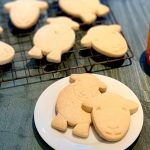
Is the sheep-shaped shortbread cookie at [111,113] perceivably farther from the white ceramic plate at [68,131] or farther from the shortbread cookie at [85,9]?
the shortbread cookie at [85,9]

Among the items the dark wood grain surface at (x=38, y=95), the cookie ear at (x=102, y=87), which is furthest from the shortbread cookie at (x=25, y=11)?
the cookie ear at (x=102, y=87)

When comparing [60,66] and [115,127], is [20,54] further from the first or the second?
[115,127]

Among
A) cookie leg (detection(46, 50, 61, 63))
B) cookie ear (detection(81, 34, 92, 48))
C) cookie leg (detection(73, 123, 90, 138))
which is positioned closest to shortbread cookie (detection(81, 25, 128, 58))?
cookie ear (detection(81, 34, 92, 48))

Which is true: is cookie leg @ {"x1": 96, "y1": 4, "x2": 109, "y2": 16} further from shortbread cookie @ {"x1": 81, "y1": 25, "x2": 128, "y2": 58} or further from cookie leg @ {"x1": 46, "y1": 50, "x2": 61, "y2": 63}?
cookie leg @ {"x1": 46, "y1": 50, "x2": 61, "y2": 63}

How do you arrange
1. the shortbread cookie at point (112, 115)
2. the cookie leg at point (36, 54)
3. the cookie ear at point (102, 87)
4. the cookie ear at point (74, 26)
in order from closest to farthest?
the shortbread cookie at point (112, 115), the cookie ear at point (102, 87), the cookie leg at point (36, 54), the cookie ear at point (74, 26)

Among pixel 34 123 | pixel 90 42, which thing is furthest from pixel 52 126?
pixel 90 42

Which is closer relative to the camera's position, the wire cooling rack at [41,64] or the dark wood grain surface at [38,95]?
the dark wood grain surface at [38,95]
